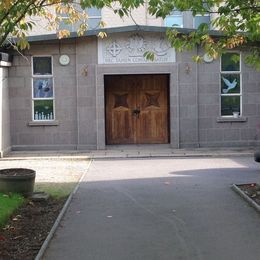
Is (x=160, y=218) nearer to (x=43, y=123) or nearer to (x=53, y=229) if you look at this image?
(x=53, y=229)

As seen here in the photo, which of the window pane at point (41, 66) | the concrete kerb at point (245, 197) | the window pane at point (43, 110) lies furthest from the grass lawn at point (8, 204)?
the window pane at point (41, 66)

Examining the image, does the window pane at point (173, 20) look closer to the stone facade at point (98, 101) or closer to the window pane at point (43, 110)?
the stone facade at point (98, 101)

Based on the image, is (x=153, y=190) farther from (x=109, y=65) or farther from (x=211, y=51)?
(x=109, y=65)

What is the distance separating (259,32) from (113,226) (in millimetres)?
3655

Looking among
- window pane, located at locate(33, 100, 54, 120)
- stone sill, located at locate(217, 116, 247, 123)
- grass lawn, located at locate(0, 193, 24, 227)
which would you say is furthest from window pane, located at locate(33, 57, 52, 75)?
grass lawn, located at locate(0, 193, 24, 227)

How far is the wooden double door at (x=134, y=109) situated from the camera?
66.9 feet

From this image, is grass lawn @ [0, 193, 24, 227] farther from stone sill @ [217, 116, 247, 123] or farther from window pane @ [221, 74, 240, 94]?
window pane @ [221, 74, 240, 94]

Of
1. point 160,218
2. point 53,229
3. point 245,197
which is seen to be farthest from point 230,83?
point 53,229

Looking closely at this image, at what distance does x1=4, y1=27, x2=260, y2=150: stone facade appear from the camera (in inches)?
750

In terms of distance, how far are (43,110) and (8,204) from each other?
946 centimetres

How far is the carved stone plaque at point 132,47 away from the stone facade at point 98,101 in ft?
0.30

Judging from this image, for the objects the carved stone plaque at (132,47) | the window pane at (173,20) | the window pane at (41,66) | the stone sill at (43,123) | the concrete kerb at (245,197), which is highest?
the window pane at (173,20)

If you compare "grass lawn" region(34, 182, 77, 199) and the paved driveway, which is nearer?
the paved driveway

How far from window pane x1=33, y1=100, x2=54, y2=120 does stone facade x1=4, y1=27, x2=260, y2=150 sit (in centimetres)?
23
